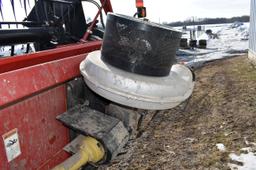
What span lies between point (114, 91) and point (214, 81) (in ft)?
24.0

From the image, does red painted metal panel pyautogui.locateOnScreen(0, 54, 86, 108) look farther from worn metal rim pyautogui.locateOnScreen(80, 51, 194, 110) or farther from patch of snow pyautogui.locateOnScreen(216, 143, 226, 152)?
patch of snow pyautogui.locateOnScreen(216, 143, 226, 152)

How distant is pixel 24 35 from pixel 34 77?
1.06 meters

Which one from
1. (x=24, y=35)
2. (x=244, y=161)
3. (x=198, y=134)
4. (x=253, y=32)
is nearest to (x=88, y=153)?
(x=24, y=35)

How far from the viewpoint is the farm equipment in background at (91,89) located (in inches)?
68.4

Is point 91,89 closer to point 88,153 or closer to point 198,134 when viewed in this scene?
point 88,153

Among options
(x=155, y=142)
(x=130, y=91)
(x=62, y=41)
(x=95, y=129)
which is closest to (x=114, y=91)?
(x=130, y=91)

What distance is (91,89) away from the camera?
79.0 inches

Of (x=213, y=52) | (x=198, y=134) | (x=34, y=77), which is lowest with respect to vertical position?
(x=213, y=52)

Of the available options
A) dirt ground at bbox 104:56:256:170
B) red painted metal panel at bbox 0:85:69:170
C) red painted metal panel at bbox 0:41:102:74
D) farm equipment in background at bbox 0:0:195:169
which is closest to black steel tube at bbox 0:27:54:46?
red painted metal panel at bbox 0:41:102:74

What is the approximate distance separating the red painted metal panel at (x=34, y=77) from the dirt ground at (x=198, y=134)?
6.44ft

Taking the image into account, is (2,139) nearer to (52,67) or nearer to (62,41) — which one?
(52,67)

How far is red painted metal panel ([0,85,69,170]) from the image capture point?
1713 millimetres

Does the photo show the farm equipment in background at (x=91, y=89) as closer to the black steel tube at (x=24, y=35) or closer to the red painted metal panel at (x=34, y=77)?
the red painted metal panel at (x=34, y=77)

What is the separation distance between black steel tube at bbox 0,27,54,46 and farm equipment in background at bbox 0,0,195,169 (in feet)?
1.81
